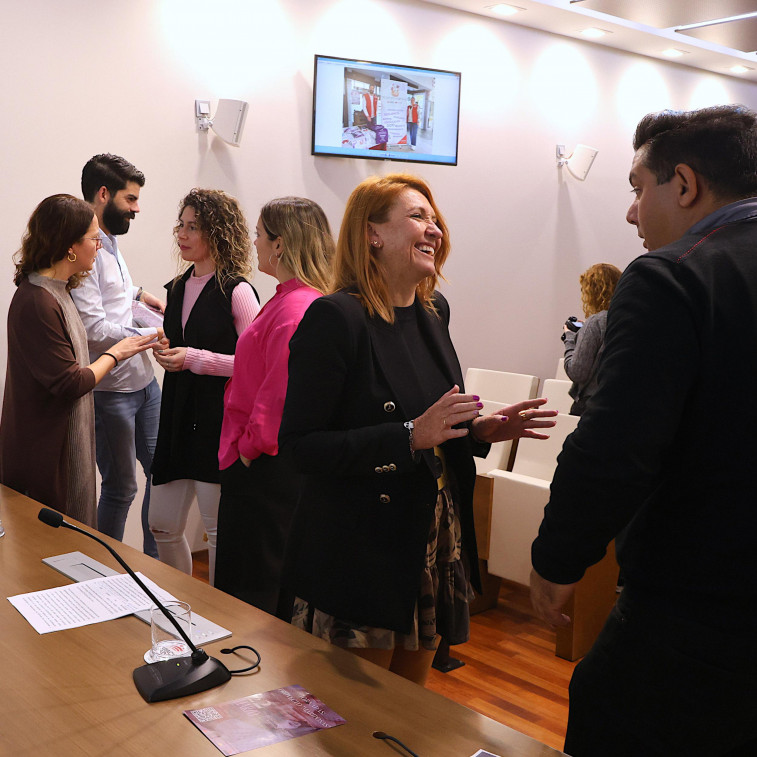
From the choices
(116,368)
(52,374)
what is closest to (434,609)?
(52,374)

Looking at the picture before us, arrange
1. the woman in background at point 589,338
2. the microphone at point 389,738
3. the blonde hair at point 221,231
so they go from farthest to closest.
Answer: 1. the woman in background at point 589,338
2. the blonde hair at point 221,231
3. the microphone at point 389,738

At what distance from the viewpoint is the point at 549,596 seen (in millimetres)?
1369

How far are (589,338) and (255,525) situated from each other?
6.79 feet

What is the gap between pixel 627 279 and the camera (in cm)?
132

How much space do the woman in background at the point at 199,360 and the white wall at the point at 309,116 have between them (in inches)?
56.7

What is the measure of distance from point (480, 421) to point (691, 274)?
0.79 m

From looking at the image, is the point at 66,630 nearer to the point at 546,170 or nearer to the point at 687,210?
the point at 687,210

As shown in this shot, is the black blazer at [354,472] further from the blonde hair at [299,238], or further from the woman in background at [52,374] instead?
the woman in background at [52,374]

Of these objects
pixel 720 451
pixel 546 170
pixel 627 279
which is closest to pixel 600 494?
pixel 720 451

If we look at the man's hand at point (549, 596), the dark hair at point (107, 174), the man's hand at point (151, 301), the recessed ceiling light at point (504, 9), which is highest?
the recessed ceiling light at point (504, 9)

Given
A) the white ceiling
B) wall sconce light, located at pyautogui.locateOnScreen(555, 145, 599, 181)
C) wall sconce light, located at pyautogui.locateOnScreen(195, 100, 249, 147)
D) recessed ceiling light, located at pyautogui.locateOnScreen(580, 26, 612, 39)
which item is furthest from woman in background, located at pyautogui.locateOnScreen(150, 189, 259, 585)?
recessed ceiling light, located at pyautogui.locateOnScreen(580, 26, 612, 39)

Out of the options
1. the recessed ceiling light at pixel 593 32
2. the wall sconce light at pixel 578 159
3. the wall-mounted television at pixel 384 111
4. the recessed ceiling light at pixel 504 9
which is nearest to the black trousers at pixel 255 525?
the wall-mounted television at pixel 384 111

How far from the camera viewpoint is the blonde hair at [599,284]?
432cm

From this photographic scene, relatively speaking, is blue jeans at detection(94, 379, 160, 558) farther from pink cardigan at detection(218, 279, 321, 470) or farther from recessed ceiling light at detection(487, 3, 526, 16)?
recessed ceiling light at detection(487, 3, 526, 16)
